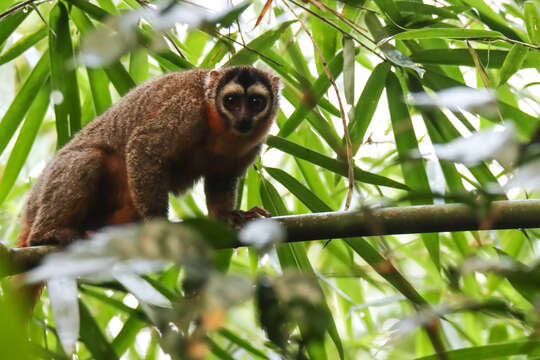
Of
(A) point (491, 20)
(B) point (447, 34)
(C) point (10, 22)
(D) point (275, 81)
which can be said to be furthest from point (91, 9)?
(A) point (491, 20)

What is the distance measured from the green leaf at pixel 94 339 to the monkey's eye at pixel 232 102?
1.70 m

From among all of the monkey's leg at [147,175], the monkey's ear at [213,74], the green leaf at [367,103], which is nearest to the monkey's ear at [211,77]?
the monkey's ear at [213,74]

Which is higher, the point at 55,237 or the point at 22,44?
the point at 22,44

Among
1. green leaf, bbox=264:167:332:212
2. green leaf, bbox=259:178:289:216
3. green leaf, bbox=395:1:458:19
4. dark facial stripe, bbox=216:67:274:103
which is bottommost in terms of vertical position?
green leaf, bbox=259:178:289:216

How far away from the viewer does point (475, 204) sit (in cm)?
98

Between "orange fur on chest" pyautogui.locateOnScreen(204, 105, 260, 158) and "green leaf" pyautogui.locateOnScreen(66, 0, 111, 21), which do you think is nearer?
"green leaf" pyautogui.locateOnScreen(66, 0, 111, 21)

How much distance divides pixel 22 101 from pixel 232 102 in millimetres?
1162

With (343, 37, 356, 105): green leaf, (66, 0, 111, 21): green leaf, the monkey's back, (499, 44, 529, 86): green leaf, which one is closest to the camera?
(499, 44, 529, 86): green leaf

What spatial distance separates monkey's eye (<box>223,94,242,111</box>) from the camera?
367 cm

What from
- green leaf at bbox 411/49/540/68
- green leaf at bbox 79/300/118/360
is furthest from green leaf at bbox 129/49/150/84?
green leaf at bbox 79/300/118/360

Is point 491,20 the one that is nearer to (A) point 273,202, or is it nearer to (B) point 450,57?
(B) point 450,57

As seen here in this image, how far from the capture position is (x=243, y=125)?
12.0 ft

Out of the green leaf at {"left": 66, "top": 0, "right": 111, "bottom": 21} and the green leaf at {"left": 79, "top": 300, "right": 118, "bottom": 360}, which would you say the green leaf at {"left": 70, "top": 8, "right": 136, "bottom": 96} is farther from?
the green leaf at {"left": 79, "top": 300, "right": 118, "bottom": 360}

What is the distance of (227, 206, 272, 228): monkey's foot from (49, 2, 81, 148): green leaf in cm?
103
